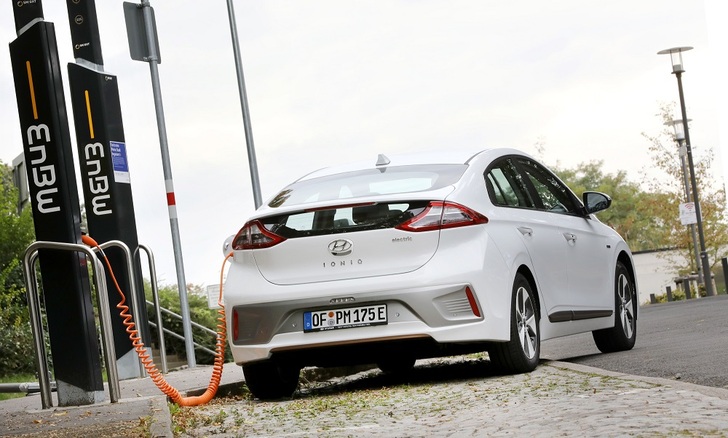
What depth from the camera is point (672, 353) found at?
10.4 metres

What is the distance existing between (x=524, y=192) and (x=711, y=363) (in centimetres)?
210

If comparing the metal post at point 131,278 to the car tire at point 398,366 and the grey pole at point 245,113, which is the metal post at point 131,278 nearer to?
the car tire at point 398,366

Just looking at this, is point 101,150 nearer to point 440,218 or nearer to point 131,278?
point 131,278

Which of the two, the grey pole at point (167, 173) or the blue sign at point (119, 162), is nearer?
the blue sign at point (119, 162)

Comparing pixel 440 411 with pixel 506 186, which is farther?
pixel 506 186

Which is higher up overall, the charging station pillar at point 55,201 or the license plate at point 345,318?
the charging station pillar at point 55,201

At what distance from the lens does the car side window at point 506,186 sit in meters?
9.59

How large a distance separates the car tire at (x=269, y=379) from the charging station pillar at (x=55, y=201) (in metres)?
1.07

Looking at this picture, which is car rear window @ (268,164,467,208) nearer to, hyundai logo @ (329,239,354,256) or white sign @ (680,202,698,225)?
hyundai logo @ (329,239,354,256)

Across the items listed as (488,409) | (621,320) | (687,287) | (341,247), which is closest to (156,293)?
(621,320)

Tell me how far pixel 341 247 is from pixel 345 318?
19.4 inches

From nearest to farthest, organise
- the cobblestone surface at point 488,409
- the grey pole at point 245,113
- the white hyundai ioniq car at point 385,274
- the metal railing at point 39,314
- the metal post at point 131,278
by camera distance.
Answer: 1. the cobblestone surface at point 488,409
2. the white hyundai ioniq car at point 385,274
3. the metal railing at point 39,314
4. the metal post at point 131,278
5. the grey pole at point 245,113

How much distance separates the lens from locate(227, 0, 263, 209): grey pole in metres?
23.4

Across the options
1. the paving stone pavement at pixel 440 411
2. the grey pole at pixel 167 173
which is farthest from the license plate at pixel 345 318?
the grey pole at pixel 167 173
